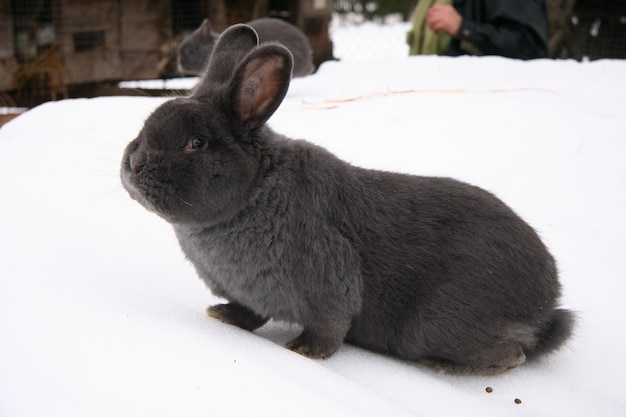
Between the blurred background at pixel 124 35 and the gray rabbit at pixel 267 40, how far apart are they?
0.60 metres

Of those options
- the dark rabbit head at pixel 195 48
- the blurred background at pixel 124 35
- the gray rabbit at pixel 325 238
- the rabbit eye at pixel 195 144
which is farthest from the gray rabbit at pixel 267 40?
the rabbit eye at pixel 195 144

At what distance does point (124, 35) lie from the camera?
684 centimetres

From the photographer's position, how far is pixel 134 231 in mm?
2436

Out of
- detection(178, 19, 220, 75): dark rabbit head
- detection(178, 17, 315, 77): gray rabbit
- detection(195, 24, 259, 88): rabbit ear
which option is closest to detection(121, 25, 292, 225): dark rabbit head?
detection(195, 24, 259, 88): rabbit ear

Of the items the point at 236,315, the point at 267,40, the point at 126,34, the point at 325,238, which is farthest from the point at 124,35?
the point at 325,238

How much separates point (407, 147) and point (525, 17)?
2.75m

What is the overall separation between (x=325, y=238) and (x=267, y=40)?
13.1ft

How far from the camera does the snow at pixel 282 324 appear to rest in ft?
4.79

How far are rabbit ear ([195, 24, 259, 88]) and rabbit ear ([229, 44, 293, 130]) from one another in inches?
6.4

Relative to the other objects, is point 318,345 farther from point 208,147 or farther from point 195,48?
point 195,48

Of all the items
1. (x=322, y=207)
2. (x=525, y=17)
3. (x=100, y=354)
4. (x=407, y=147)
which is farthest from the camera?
(x=525, y=17)

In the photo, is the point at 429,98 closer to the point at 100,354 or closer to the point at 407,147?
the point at 407,147

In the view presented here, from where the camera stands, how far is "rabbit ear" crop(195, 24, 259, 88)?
195 cm

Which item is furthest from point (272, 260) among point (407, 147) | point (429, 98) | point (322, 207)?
point (429, 98)
